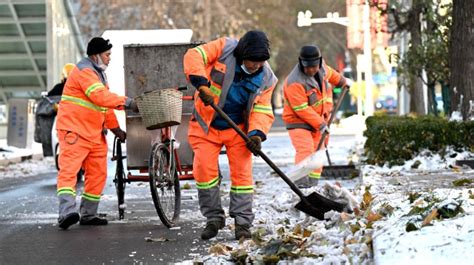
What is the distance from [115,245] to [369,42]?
92.7ft

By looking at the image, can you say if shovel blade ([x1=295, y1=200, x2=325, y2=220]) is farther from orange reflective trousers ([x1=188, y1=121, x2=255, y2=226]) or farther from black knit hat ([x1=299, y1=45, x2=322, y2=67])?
black knit hat ([x1=299, y1=45, x2=322, y2=67])

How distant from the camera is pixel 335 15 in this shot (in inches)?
1770

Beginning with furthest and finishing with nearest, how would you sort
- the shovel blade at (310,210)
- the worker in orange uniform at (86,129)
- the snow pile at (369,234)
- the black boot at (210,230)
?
the worker in orange uniform at (86,129) → the shovel blade at (310,210) → the black boot at (210,230) → the snow pile at (369,234)

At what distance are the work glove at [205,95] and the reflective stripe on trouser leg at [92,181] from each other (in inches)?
89.2

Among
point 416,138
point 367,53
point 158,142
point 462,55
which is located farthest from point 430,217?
point 367,53

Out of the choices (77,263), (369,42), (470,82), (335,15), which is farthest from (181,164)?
(335,15)

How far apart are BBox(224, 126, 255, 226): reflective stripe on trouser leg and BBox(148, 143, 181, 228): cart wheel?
0.88 metres

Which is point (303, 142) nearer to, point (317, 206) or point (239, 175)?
point (317, 206)

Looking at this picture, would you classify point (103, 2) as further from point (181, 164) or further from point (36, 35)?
point (181, 164)

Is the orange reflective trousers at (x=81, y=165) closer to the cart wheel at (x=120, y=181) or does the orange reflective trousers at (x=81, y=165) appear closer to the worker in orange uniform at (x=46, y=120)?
the cart wheel at (x=120, y=181)

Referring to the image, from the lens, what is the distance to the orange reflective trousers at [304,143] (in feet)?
44.5

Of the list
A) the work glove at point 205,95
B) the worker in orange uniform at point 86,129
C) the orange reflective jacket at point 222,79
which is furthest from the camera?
the worker in orange uniform at point 86,129

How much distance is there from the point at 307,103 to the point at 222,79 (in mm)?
3767

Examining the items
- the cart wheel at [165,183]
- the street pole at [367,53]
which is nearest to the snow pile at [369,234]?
the cart wheel at [165,183]
